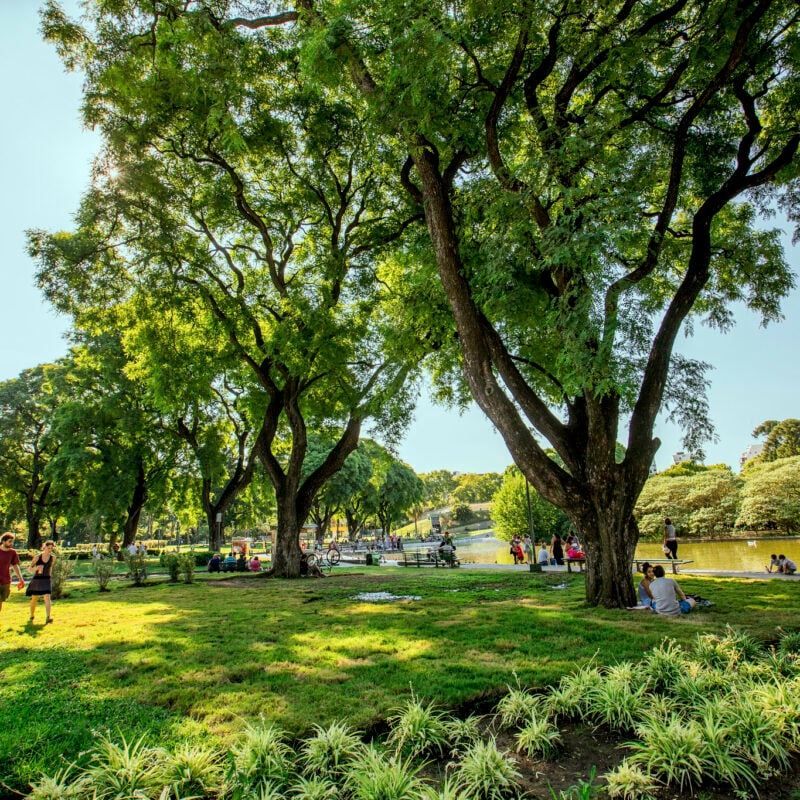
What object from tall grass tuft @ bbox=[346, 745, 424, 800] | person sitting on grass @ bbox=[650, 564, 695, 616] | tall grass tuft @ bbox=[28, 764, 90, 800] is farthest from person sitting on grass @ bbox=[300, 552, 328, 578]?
tall grass tuft @ bbox=[346, 745, 424, 800]

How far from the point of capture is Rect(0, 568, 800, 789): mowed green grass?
3930 mm

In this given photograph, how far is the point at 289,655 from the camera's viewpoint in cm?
583

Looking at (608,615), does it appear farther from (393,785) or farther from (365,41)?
(365,41)

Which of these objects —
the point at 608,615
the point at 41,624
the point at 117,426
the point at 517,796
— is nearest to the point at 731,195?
the point at 608,615

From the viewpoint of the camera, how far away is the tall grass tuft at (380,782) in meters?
2.70

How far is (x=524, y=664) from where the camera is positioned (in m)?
5.18

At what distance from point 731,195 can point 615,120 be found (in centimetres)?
285

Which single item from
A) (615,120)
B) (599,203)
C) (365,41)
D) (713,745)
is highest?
(365,41)

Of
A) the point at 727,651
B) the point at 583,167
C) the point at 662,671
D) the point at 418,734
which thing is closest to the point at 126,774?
the point at 418,734

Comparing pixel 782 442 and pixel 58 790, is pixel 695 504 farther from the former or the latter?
pixel 58 790

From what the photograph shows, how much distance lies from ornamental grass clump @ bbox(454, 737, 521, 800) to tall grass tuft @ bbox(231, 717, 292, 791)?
43.0 inches

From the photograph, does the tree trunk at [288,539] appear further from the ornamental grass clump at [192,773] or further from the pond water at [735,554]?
the ornamental grass clump at [192,773]

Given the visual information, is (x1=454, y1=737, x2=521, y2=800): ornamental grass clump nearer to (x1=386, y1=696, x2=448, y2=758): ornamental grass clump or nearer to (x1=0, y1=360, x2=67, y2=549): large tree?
(x1=386, y1=696, x2=448, y2=758): ornamental grass clump

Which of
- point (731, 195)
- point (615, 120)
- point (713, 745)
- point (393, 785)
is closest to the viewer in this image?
point (393, 785)
